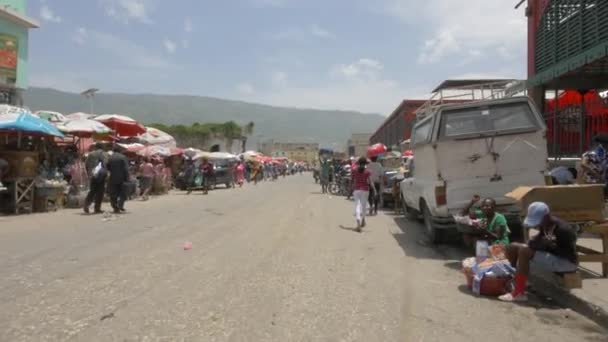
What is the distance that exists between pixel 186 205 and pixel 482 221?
12.7 m

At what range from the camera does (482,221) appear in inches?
322

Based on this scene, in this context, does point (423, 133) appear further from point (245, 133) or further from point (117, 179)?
point (245, 133)

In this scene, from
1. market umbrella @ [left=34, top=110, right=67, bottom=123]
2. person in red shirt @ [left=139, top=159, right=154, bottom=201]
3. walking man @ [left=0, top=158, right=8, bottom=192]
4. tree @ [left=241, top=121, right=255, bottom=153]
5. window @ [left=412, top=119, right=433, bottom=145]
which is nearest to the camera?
window @ [left=412, top=119, right=433, bottom=145]

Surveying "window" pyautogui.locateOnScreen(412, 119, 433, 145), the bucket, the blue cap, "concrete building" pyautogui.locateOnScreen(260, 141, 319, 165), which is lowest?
the bucket

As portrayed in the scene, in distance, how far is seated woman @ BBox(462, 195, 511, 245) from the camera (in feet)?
25.2

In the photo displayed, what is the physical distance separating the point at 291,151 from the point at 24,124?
454 ft

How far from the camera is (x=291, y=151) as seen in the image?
153 m

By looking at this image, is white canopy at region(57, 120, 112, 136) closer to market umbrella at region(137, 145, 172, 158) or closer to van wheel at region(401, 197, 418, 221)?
market umbrella at region(137, 145, 172, 158)

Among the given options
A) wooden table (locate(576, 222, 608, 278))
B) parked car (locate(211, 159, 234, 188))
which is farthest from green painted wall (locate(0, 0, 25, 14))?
wooden table (locate(576, 222, 608, 278))

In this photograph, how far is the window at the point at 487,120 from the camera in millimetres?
9500

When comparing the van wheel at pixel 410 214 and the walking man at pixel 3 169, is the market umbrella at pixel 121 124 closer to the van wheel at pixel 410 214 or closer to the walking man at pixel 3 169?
the walking man at pixel 3 169

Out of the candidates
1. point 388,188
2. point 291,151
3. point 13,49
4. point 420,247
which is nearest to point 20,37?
point 13,49

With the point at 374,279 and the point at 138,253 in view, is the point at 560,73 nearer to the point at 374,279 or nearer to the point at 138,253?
the point at 374,279

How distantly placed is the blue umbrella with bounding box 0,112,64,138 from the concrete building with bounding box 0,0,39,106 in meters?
13.6
